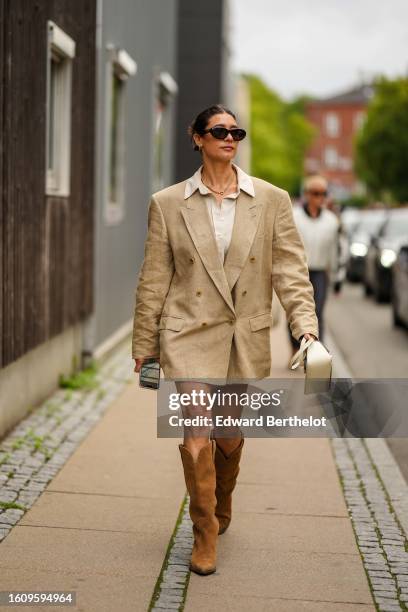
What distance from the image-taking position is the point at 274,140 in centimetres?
9056

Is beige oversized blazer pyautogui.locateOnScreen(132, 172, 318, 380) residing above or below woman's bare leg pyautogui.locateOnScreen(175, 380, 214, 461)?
above

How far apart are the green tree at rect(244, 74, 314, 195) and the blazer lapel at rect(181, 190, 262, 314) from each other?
80.8 metres

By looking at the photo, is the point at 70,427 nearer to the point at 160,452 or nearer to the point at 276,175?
the point at 160,452

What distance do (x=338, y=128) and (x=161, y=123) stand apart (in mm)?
125554

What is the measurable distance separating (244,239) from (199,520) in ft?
3.98

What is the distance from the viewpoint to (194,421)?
15.5ft

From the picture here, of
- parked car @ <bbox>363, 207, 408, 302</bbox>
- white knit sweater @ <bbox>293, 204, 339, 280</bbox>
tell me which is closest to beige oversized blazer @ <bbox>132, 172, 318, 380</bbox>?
white knit sweater @ <bbox>293, 204, 339, 280</bbox>

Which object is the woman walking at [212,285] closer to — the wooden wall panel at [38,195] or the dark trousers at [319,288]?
the wooden wall panel at [38,195]

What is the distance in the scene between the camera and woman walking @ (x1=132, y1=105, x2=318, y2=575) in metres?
4.72

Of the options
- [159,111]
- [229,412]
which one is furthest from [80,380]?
[159,111]

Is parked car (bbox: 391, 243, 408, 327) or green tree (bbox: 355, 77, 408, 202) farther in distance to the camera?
green tree (bbox: 355, 77, 408, 202)

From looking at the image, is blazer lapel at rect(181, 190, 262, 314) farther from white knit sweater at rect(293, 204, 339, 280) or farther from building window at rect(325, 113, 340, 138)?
building window at rect(325, 113, 340, 138)

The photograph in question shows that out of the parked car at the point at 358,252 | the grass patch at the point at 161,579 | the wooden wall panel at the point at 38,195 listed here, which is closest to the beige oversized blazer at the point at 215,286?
the grass patch at the point at 161,579

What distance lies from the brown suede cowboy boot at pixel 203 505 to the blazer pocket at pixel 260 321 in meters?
0.54
